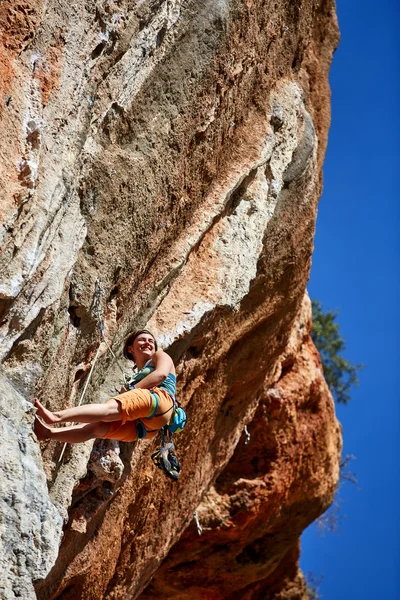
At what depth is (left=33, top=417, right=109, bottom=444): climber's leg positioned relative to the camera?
5.02m

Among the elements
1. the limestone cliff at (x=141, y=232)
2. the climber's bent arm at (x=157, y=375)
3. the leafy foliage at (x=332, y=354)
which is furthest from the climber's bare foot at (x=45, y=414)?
the leafy foliage at (x=332, y=354)

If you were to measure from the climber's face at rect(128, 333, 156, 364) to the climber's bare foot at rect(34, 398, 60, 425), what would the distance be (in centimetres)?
104

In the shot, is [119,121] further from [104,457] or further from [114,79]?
[104,457]

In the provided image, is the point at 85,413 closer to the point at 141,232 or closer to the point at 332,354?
the point at 141,232

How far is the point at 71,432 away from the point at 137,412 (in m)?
0.40

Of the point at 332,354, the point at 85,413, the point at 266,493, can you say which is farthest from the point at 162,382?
the point at 332,354

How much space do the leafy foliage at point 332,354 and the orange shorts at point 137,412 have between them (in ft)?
50.8

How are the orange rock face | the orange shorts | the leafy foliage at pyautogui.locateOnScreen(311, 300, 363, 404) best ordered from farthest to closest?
the leafy foliage at pyautogui.locateOnScreen(311, 300, 363, 404), the orange rock face, the orange shorts

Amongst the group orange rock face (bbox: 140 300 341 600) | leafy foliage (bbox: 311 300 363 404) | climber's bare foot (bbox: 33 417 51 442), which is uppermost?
leafy foliage (bbox: 311 300 363 404)

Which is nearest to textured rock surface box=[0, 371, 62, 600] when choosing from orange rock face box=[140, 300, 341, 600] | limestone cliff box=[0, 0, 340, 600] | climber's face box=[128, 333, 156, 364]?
limestone cliff box=[0, 0, 340, 600]

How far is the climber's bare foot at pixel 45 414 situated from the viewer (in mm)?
4926

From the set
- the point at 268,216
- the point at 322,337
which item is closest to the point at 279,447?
the point at 268,216

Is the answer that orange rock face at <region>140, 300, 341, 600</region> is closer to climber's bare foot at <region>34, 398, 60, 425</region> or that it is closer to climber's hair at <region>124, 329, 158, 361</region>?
climber's hair at <region>124, 329, 158, 361</region>

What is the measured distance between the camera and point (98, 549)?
22.7 feet
